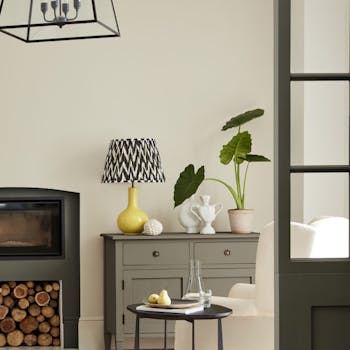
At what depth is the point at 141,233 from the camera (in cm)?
604

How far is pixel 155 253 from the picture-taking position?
588 centimetres

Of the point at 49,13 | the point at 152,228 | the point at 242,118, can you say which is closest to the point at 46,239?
the point at 152,228

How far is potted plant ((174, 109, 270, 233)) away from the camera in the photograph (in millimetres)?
6004

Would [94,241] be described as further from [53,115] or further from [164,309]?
[164,309]

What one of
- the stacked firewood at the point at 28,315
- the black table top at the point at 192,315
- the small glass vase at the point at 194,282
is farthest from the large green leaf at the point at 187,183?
the black table top at the point at 192,315

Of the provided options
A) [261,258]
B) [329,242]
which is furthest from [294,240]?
[261,258]

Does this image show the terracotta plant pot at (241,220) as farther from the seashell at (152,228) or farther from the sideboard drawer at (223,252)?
the seashell at (152,228)

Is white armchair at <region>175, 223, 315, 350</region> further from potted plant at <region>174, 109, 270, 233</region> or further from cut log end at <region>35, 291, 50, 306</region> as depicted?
cut log end at <region>35, 291, 50, 306</region>

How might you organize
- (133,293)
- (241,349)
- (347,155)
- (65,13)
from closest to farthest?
(347,155) < (65,13) < (241,349) < (133,293)

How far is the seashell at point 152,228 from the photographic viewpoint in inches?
233

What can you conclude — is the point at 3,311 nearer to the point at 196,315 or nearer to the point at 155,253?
the point at 155,253

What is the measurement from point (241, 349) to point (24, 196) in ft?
7.98

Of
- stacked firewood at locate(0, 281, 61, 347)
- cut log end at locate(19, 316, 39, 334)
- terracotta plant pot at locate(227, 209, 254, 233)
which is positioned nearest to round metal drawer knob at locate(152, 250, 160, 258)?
terracotta plant pot at locate(227, 209, 254, 233)

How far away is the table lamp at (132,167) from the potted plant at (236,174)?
17 cm
